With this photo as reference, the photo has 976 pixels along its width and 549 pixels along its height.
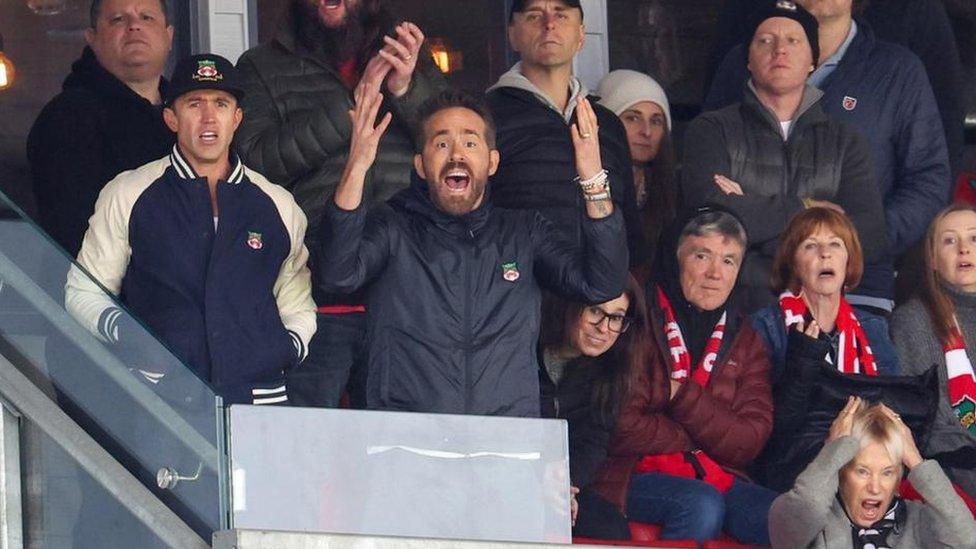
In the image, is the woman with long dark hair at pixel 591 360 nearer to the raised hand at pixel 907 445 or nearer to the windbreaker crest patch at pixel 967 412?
the raised hand at pixel 907 445

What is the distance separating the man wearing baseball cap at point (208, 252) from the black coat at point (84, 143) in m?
0.38

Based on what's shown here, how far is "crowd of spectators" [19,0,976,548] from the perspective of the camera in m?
8.36

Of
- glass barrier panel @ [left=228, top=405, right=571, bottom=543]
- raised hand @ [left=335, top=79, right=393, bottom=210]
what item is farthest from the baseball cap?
glass barrier panel @ [left=228, top=405, right=571, bottom=543]

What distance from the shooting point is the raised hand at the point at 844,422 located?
8852 mm

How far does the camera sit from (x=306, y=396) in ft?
28.6

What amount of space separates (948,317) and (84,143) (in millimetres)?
3274

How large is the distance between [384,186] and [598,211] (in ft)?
3.63

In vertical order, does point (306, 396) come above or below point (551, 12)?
below

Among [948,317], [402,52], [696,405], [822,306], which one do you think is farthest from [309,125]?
[948,317]

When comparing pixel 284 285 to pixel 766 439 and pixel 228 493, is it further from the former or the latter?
pixel 766 439

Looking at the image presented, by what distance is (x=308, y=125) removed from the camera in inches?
357

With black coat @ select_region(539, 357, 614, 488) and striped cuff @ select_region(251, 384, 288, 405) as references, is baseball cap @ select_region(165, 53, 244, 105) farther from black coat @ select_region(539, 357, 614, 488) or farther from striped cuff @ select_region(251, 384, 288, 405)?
black coat @ select_region(539, 357, 614, 488)

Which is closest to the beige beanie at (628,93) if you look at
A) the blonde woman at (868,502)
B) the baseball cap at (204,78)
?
the blonde woman at (868,502)

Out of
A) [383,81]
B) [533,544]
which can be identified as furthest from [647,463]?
[383,81]
